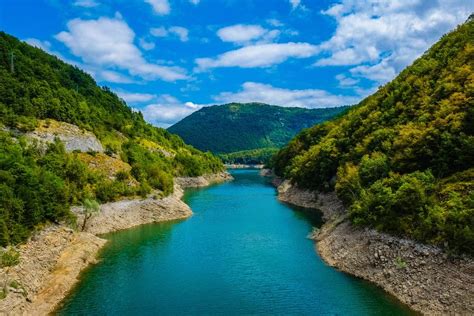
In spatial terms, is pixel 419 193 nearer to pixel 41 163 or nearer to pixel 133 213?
pixel 133 213

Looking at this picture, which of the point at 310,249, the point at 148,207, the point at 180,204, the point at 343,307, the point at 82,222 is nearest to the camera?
the point at 343,307

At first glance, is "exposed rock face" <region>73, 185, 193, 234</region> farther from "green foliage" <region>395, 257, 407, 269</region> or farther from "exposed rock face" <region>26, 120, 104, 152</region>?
"green foliage" <region>395, 257, 407, 269</region>

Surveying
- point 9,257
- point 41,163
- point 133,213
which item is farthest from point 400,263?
point 41,163

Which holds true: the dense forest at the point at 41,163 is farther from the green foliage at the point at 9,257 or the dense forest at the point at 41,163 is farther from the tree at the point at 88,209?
the tree at the point at 88,209

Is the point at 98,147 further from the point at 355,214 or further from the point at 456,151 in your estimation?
the point at 456,151

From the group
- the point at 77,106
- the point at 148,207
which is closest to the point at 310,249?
the point at 148,207

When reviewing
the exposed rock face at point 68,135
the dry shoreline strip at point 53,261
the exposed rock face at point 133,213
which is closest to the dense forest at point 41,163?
the exposed rock face at point 68,135
